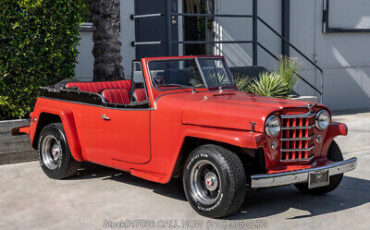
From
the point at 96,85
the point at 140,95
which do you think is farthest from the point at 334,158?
the point at 96,85

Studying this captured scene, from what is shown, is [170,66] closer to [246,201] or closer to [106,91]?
[106,91]

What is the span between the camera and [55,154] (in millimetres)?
7062

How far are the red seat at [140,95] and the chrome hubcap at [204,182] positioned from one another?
1246mm

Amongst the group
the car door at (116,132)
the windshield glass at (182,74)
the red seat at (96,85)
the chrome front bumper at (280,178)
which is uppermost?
the windshield glass at (182,74)

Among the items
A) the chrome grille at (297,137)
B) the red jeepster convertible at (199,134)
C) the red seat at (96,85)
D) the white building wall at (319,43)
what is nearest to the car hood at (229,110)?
the red jeepster convertible at (199,134)

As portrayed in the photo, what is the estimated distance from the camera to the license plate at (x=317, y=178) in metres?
5.07

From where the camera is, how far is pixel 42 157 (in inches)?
280

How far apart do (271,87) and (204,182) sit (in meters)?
5.60

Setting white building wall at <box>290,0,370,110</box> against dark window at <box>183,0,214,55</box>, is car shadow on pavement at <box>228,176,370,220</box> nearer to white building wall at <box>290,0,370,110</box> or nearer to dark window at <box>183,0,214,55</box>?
dark window at <box>183,0,214,55</box>

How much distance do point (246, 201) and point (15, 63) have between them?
13.9 ft

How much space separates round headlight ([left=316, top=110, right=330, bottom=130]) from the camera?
18.2 feet

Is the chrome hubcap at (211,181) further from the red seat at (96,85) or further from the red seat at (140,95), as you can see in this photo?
the red seat at (96,85)

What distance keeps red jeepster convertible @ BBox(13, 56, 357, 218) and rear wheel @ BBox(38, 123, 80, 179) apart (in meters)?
0.01

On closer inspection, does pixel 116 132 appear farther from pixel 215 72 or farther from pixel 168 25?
pixel 168 25
